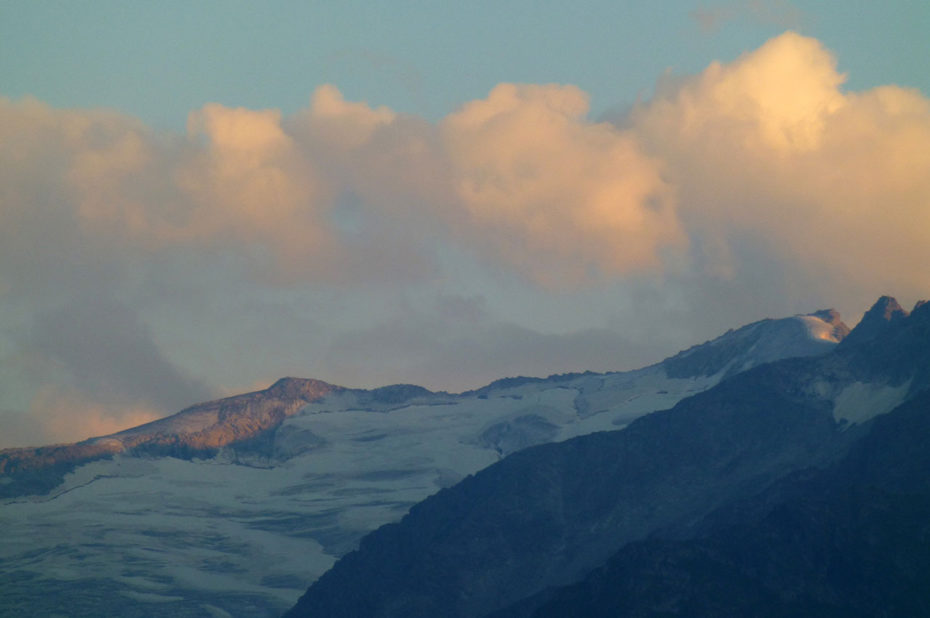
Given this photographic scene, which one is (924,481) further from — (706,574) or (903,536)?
(706,574)

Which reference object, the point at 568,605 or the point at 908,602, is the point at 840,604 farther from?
the point at 568,605

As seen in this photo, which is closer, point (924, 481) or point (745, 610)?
point (745, 610)

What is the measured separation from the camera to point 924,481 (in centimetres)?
19938

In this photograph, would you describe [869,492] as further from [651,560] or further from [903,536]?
[651,560]

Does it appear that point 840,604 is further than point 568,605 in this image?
No

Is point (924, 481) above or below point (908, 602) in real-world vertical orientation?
above

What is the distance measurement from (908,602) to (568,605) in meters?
38.6

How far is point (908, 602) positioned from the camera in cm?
18025

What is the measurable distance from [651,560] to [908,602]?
28896 millimetres

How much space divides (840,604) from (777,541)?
15204mm

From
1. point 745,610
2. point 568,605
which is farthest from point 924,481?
point 568,605

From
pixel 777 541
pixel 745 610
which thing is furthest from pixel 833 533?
pixel 745 610

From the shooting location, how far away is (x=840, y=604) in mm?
184375

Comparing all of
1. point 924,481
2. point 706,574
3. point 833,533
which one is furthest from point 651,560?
point 924,481
